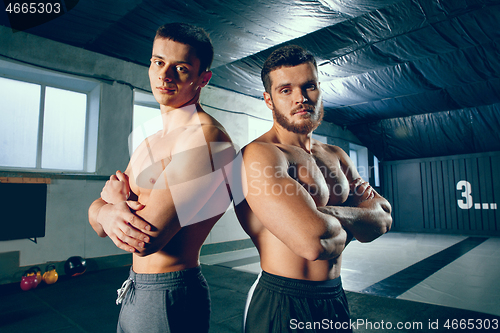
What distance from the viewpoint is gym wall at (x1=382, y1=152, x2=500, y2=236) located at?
848 cm

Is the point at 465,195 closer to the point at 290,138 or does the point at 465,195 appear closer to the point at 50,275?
the point at 290,138

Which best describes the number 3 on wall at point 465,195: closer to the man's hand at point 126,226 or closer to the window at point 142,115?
the window at point 142,115

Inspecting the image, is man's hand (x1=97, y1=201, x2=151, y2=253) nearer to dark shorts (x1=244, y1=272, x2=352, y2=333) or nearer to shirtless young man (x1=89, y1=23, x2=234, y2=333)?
shirtless young man (x1=89, y1=23, x2=234, y2=333)

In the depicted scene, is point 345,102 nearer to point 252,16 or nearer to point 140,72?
point 252,16

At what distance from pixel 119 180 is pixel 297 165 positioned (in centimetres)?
71

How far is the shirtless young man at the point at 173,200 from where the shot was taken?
3.05 ft

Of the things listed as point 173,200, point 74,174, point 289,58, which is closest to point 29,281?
point 74,174

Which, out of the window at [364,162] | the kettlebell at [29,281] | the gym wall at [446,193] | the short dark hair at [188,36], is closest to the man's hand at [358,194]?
the short dark hair at [188,36]

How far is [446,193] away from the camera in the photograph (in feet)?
30.2

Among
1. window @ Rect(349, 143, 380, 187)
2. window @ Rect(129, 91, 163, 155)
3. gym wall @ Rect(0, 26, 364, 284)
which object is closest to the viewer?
gym wall @ Rect(0, 26, 364, 284)

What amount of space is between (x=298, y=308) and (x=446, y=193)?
10.1m

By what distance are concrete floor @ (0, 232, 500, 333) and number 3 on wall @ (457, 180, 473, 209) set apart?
4.05 meters

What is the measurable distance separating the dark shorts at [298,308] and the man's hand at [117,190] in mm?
655

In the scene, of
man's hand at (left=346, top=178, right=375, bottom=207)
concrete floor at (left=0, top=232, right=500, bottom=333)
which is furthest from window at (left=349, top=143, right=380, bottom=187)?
man's hand at (left=346, top=178, right=375, bottom=207)
